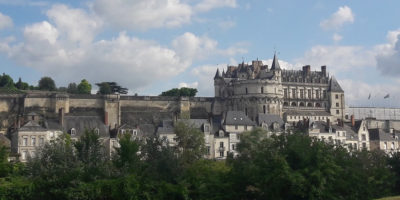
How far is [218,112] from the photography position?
85.6 m

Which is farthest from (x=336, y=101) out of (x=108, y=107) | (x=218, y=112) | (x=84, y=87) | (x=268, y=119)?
(x=84, y=87)

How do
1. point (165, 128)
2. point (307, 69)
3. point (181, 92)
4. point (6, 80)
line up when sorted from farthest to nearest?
point (181, 92) < point (6, 80) < point (307, 69) < point (165, 128)

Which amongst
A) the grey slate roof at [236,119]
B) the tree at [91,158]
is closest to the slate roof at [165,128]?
the grey slate roof at [236,119]

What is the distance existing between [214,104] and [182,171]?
47.3m

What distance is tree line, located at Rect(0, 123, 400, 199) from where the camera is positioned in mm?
33125

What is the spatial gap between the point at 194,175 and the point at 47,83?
66.8m

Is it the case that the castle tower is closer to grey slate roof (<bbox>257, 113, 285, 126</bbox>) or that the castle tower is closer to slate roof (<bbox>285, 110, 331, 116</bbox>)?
slate roof (<bbox>285, 110, 331, 116</bbox>)

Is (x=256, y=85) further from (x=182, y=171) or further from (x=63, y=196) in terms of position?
(x=63, y=196)

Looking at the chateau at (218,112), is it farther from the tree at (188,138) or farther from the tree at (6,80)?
the tree at (6,80)

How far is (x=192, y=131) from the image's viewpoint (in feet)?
180

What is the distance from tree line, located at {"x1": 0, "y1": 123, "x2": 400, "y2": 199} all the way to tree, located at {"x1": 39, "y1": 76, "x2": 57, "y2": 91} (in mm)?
59755

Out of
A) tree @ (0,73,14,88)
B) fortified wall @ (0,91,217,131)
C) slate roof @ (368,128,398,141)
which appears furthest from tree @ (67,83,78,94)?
slate roof @ (368,128,398,141)

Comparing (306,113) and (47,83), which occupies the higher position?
(47,83)

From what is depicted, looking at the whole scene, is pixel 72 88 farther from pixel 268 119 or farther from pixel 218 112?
pixel 268 119
